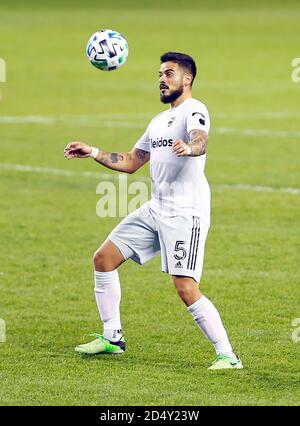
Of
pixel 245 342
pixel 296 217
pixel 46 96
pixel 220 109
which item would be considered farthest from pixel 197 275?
pixel 46 96

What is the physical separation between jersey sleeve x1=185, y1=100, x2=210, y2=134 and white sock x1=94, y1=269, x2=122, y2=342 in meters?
1.66

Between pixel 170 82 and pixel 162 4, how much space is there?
72.7 m

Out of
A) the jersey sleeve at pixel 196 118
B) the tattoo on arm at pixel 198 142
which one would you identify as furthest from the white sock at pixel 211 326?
Result: the jersey sleeve at pixel 196 118

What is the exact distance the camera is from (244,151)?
2583 centimetres

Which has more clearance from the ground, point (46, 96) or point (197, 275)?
point (46, 96)

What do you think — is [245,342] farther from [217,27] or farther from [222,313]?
[217,27]

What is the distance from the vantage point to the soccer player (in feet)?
37.3

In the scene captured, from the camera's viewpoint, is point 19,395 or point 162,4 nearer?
point 19,395

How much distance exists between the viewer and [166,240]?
11617 millimetres

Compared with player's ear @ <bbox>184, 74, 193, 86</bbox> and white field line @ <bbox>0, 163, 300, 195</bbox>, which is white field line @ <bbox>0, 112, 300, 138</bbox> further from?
player's ear @ <bbox>184, 74, 193, 86</bbox>

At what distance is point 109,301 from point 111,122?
18.7m

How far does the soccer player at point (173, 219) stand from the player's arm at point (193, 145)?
0.04ft

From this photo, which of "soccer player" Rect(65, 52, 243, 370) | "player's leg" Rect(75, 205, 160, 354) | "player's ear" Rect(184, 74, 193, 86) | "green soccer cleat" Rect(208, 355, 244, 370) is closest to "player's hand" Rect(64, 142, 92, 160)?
"soccer player" Rect(65, 52, 243, 370)

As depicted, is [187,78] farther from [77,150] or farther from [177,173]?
[77,150]
